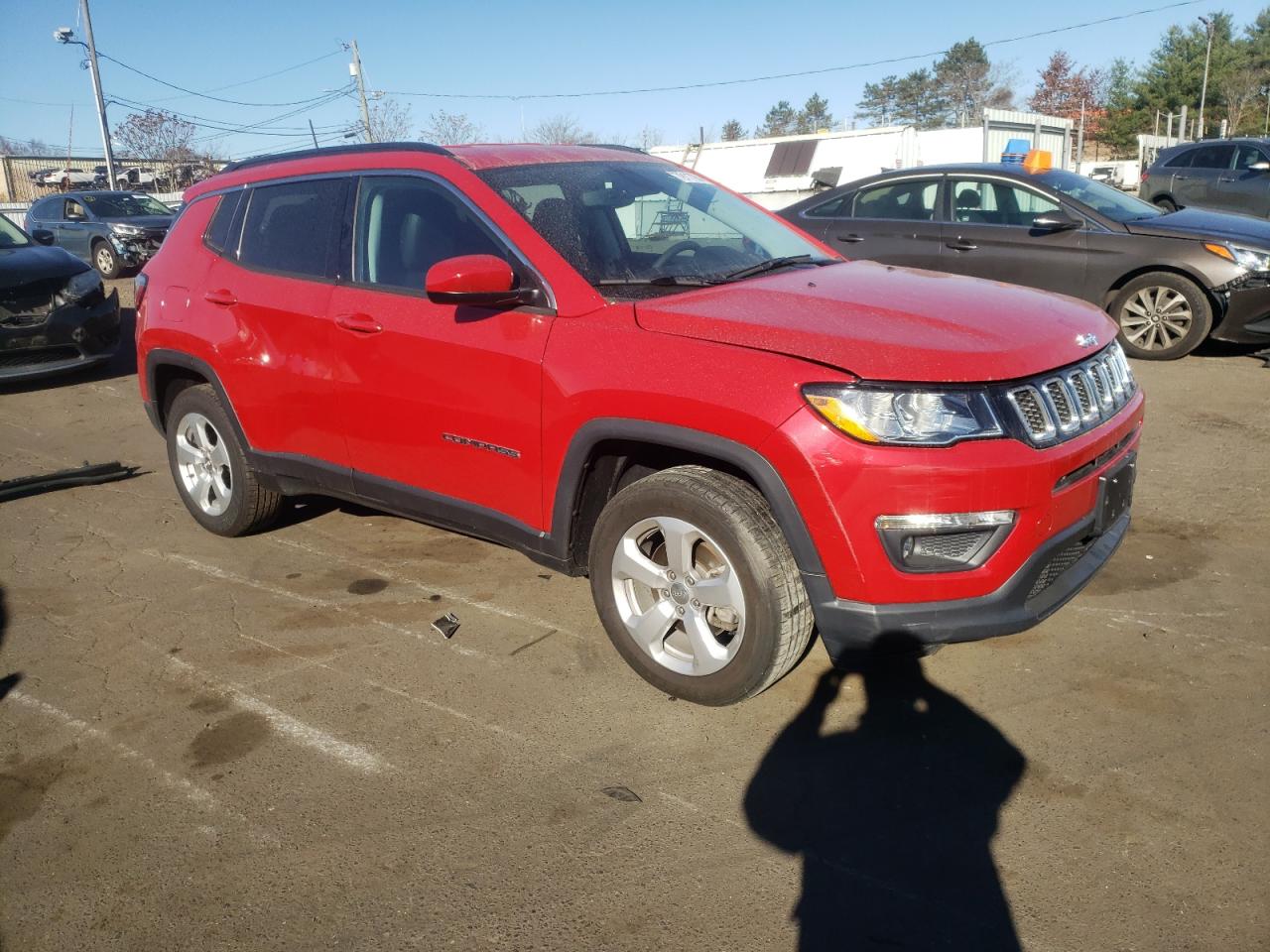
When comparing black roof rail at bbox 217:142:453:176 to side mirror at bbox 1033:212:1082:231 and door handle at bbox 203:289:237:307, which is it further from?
side mirror at bbox 1033:212:1082:231

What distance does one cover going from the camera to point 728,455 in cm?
296

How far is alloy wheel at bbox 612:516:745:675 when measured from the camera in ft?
10.3

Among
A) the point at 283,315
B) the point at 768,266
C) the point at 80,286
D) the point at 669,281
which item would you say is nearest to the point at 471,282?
the point at 669,281

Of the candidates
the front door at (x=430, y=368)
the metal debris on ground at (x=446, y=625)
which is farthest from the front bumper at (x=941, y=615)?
the metal debris on ground at (x=446, y=625)

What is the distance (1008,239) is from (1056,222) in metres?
0.50

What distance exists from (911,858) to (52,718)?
2.81 m

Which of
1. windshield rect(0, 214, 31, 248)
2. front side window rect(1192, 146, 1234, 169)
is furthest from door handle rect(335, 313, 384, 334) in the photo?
front side window rect(1192, 146, 1234, 169)

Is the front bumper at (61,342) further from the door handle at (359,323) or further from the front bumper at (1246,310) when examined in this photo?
the front bumper at (1246,310)

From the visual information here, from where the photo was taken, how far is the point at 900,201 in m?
8.87

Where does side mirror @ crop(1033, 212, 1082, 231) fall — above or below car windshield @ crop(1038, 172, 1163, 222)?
below

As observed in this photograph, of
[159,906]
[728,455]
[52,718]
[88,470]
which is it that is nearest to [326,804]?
[159,906]

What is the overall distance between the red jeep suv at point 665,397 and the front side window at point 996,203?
15.4 ft

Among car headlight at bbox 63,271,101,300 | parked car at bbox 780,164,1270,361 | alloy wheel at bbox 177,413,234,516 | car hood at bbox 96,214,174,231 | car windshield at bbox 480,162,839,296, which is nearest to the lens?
car windshield at bbox 480,162,839,296

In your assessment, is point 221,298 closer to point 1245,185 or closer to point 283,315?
point 283,315
